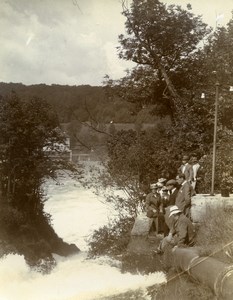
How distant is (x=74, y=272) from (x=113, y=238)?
11.0ft

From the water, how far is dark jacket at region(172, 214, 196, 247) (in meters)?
0.91

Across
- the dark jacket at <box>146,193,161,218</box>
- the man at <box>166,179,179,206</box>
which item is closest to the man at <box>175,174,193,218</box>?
the man at <box>166,179,179,206</box>

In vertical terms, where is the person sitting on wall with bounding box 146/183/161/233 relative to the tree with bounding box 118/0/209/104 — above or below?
below

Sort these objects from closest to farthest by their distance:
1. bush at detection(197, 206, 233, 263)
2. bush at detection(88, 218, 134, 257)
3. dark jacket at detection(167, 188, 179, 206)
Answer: bush at detection(197, 206, 233, 263) → dark jacket at detection(167, 188, 179, 206) → bush at detection(88, 218, 134, 257)

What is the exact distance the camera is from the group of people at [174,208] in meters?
7.33

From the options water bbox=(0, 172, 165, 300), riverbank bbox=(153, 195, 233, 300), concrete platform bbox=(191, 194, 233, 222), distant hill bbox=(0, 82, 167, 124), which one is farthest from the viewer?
distant hill bbox=(0, 82, 167, 124)

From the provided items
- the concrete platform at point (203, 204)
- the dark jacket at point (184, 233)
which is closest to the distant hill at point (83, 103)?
the concrete platform at point (203, 204)

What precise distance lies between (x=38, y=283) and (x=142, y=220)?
8.21 metres

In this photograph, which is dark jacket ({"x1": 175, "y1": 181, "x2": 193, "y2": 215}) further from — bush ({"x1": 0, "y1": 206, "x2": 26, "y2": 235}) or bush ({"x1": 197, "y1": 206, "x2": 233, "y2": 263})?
bush ({"x1": 0, "y1": 206, "x2": 26, "y2": 235})

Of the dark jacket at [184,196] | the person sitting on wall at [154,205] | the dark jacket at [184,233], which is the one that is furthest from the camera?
the person sitting on wall at [154,205]

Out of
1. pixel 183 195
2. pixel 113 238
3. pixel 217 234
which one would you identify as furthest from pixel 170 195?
pixel 113 238

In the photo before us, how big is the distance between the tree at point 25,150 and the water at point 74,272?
1.80 metres

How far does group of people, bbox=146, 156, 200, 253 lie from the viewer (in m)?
7.33

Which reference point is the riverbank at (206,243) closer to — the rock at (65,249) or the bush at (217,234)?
the bush at (217,234)
